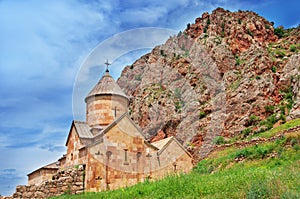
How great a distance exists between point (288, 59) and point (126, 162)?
23.9 metres

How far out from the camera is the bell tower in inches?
633

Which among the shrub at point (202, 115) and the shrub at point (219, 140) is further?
the shrub at point (202, 115)

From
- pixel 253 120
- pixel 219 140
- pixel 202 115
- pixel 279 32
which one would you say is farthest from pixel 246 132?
pixel 279 32

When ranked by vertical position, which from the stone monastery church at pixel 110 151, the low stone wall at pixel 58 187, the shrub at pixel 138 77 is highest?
the shrub at pixel 138 77

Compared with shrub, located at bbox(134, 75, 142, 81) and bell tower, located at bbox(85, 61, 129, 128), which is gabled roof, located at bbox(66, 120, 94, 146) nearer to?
bell tower, located at bbox(85, 61, 129, 128)

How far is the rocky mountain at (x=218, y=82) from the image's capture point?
2486 cm

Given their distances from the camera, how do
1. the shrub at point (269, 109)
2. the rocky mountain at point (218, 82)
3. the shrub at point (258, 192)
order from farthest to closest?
the rocky mountain at point (218, 82) < the shrub at point (269, 109) < the shrub at point (258, 192)

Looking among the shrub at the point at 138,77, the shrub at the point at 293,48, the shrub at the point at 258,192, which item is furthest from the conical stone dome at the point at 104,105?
the shrub at the point at 138,77

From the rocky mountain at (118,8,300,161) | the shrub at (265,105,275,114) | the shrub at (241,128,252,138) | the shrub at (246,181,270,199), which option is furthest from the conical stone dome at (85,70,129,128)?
the shrub at (265,105,275,114)

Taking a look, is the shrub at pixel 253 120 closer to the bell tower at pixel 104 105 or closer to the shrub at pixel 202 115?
the shrub at pixel 202 115

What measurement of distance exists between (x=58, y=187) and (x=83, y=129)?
182 inches

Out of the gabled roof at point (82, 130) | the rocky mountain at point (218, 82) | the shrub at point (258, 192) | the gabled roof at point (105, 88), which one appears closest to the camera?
the shrub at point (258, 192)

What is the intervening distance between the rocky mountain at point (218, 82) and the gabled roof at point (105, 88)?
10.9 m

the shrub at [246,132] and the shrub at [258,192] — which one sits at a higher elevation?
the shrub at [246,132]
